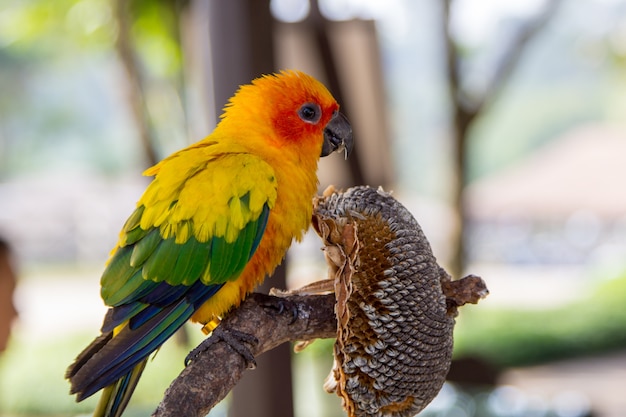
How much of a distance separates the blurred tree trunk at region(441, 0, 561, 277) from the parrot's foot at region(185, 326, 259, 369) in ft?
14.3

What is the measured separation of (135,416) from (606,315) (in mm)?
5418

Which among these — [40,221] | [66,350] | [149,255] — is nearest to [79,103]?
[40,221]

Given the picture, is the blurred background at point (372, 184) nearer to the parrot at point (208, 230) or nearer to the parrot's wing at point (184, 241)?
the parrot at point (208, 230)

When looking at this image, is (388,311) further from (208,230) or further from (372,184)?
(372,184)

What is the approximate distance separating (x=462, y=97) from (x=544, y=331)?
2.92 metres

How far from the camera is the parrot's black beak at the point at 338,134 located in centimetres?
144

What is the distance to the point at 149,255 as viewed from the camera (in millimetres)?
1190

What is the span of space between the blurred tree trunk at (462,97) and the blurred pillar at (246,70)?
118 inches

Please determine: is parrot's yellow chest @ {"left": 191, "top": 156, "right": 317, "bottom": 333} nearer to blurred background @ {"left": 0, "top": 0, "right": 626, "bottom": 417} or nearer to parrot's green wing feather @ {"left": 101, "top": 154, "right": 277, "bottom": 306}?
parrot's green wing feather @ {"left": 101, "top": 154, "right": 277, "bottom": 306}

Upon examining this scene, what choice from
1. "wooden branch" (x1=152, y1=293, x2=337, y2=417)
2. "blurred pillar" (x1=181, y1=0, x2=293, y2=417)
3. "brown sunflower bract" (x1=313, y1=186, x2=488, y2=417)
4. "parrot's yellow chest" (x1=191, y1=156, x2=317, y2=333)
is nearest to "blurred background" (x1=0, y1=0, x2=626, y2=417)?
"blurred pillar" (x1=181, y1=0, x2=293, y2=417)

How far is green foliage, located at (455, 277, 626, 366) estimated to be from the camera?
22.0 ft

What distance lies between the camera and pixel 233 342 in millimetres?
1064

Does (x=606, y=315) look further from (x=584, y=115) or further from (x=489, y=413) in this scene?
(x=584, y=115)

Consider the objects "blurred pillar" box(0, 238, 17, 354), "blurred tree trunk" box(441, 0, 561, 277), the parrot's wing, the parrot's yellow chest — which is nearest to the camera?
the parrot's wing
